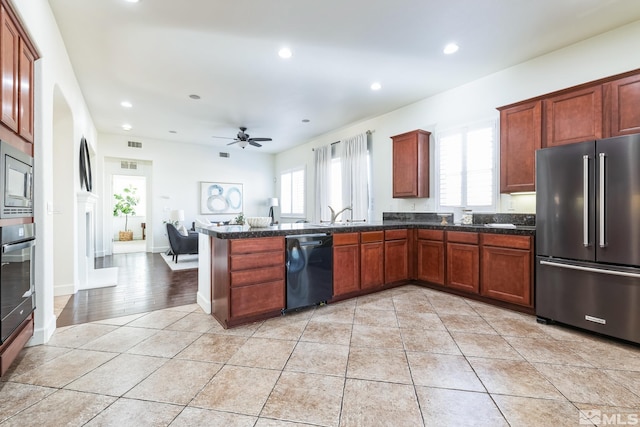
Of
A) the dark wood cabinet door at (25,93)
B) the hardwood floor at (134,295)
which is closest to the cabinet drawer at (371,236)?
the hardwood floor at (134,295)

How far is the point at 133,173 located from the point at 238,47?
6295 millimetres

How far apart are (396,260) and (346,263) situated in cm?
94

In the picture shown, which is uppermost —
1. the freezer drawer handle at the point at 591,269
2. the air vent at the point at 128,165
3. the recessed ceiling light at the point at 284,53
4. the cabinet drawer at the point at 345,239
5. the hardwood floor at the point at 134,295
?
the recessed ceiling light at the point at 284,53

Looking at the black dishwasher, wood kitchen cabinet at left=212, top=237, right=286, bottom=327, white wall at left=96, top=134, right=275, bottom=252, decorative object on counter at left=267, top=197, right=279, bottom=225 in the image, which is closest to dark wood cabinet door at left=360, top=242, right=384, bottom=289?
the black dishwasher

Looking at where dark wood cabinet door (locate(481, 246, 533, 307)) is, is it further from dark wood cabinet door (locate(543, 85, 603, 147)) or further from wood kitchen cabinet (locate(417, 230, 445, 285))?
dark wood cabinet door (locate(543, 85, 603, 147))

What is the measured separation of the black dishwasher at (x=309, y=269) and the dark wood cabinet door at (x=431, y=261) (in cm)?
155

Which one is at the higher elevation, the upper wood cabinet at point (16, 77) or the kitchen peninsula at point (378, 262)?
the upper wood cabinet at point (16, 77)

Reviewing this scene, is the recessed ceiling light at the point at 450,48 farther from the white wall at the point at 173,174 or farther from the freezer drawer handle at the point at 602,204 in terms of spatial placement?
the white wall at the point at 173,174

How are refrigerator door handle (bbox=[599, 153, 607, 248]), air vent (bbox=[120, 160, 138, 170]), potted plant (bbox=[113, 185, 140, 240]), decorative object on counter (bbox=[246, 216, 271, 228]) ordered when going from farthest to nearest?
1. potted plant (bbox=[113, 185, 140, 240])
2. air vent (bbox=[120, 160, 138, 170])
3. decorative object on counter (bbox=[246, 216, 271, 228])
4. refrigerator door handle (bbox=[599, 153, 607, 248])

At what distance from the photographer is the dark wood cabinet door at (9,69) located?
1884mm

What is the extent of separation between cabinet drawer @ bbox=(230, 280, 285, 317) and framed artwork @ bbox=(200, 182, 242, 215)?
6.27 metres

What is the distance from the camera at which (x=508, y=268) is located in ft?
10.9

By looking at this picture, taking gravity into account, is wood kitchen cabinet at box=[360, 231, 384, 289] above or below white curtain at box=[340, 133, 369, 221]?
below

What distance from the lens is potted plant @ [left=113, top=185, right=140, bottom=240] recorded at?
11023mm
